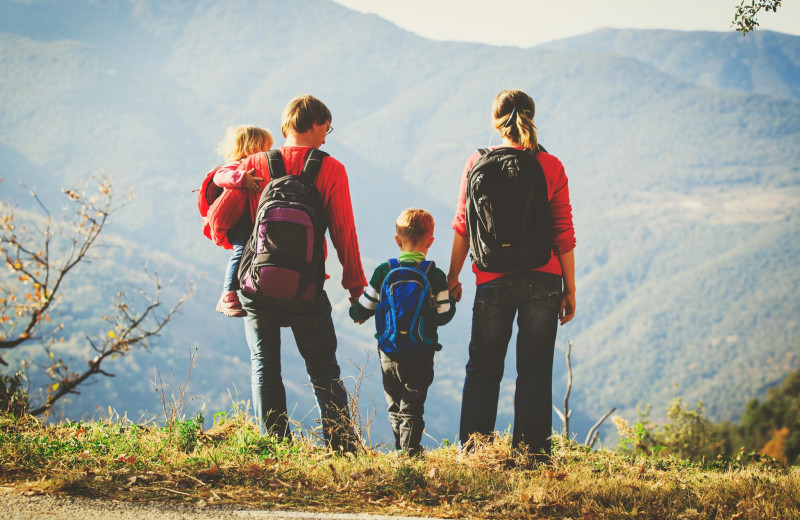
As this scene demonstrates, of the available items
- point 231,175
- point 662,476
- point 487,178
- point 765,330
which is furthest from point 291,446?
point 765,330

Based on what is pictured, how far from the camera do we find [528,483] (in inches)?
127

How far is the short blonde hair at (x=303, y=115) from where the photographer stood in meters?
3.61

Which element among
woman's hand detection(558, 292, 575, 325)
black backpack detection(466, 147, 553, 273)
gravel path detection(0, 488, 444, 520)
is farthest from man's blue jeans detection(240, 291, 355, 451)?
woman's hand detection(558, 292, 575, 325)

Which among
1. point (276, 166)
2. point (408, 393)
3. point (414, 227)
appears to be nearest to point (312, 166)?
point (276, 166)

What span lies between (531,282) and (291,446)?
1.57 meters

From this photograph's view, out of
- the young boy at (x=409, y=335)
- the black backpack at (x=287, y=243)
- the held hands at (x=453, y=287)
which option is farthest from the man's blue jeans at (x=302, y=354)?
the held hands at (x=453, y=287)

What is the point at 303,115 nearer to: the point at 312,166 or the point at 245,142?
the point at 312,166

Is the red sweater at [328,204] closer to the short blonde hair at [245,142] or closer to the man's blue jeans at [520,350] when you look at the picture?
the short blonde hair at [245,142]

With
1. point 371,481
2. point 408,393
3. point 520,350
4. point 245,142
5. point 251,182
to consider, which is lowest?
point 371,481

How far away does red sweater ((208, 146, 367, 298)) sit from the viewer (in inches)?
139

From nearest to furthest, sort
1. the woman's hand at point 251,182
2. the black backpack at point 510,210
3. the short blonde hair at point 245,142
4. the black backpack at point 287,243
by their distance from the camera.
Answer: the black backpack at point 287,243, the black backpack at point 510,210, the woman's hand at point 251,182, the short blonde hair at point 245,142

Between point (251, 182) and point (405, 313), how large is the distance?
1071mm

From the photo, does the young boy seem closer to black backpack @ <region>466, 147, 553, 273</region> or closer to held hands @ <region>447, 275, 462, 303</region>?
held hands @ <region>447, 275, 462, 303</region>

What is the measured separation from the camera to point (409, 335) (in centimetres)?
349
